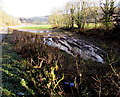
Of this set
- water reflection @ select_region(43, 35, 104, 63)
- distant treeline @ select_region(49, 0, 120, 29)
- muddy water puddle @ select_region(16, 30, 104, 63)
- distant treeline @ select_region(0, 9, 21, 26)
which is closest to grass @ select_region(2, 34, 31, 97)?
muddy water puddle @ select_region(16, 30, 104, 63)

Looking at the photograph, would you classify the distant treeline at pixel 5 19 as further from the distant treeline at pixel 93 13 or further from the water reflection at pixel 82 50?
the water reflection at pixel 82 50

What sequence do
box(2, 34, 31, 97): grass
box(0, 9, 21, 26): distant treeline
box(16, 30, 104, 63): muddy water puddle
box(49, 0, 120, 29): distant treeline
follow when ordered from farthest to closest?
box(0, 9, 21, 26): distant treeline < box(49, 0, 120, 29): distant treeline < box(16, 30, 104, 63): muddy water puddle < box(2, 34, 31, 97): grass

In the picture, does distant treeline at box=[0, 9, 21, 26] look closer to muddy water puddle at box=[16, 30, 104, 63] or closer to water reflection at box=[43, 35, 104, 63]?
muddy water puddle at box=[16, 30, 104, 63]

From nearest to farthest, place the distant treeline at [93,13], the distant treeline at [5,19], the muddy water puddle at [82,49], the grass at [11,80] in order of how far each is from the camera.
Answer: the grass at [11,80] < the muddy water puddle at [82,49] < the distant treeline at [93,13] < the distant treeline at [5,19]

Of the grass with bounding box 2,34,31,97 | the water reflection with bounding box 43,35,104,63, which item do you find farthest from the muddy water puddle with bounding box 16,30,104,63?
the grass with bounding box 2,34,31,97

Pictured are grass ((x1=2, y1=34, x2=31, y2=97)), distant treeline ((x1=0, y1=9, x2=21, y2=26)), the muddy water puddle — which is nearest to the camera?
grass ((x1=2, y1=34, x2=31, y2=97))

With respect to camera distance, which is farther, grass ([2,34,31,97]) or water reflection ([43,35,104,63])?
water reflection ([43,35,104,63])

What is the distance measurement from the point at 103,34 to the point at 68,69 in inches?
545

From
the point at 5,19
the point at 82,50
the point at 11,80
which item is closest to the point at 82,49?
the point at 82,50

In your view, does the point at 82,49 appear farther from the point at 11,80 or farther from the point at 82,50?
the point at 11,80

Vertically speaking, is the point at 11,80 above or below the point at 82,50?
above

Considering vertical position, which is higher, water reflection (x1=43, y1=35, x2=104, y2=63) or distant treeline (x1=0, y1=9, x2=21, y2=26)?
distant treeline (x1=0, y1=9, x2=21, y2=26)

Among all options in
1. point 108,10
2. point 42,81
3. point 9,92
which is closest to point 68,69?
point 42,81

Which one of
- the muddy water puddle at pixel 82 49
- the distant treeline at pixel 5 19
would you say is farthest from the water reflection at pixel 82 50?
the distant treeline at pixel 5 19
